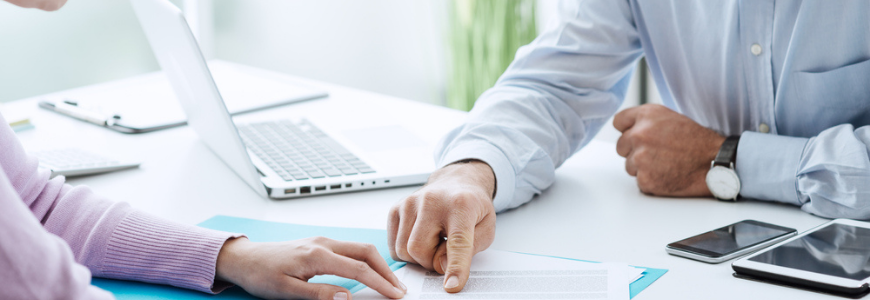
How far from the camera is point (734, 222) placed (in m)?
0.86

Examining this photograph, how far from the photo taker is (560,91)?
3.78 feet

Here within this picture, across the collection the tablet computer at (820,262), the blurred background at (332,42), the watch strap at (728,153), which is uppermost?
the tablet computer at (820,262)

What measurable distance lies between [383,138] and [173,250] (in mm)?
582

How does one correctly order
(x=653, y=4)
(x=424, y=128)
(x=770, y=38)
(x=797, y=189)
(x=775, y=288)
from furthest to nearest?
(x=424, y=128), (x=653, y=4), (x=770, y=38), (x=797, y=189), (x=775, y=288)

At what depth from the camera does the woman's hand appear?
68 cm

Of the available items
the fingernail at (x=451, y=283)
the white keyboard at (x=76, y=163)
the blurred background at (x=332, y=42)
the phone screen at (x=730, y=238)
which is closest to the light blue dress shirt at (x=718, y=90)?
the phone screen at (x=730, y=238)

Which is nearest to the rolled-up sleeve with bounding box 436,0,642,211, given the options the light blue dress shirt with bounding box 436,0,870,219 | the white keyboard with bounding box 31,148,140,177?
the light blue dress shirt with bounding box 436,0,870,219

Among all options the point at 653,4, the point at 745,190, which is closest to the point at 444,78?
the point at 653,4

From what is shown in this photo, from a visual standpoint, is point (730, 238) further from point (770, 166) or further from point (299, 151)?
point (299, 151)

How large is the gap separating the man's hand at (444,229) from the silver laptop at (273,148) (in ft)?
0.91

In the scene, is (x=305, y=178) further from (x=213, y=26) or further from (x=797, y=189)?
(x=213, y=26)

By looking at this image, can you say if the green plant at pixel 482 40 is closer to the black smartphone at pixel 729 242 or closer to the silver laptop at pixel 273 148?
the silver laptop at pixel 273 148

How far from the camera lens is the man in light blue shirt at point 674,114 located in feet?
2.75

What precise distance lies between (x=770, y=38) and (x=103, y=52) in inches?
93.7
